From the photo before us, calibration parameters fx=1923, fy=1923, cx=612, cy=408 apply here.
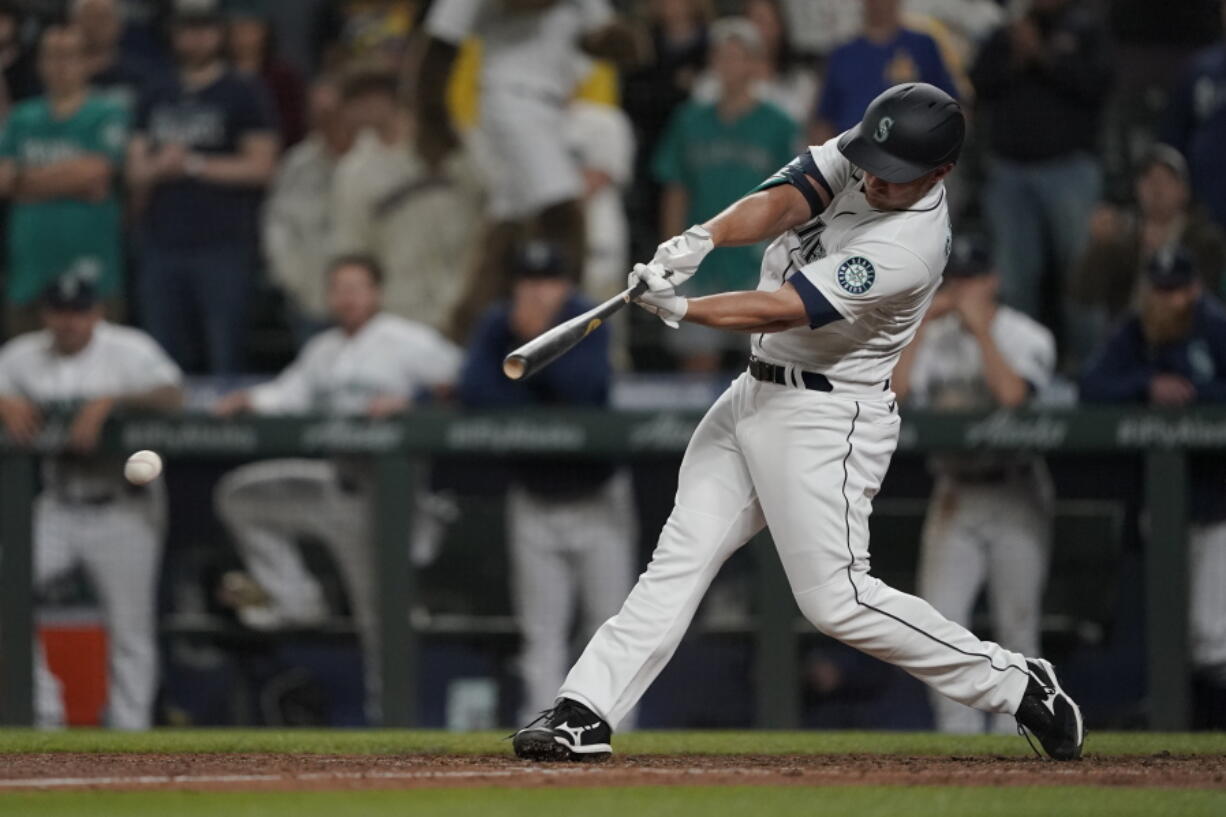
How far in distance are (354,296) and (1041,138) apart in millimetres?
3067

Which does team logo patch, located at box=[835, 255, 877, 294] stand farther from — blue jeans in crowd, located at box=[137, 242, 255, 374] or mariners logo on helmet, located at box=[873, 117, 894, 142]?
blue jeans in crowd, located at box=[137, 242, 255, 374]

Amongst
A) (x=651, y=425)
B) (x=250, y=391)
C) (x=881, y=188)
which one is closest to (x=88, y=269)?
(x=250, y=391)

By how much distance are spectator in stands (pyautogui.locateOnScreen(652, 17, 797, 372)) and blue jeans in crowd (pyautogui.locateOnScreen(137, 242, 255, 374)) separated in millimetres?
2003

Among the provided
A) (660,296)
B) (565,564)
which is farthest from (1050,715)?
(565,564)

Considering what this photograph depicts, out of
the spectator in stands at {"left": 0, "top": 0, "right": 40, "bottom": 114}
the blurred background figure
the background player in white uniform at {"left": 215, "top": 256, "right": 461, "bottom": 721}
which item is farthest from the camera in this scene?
the spectator in stands at {"left": 0, "top": 0, "right": 40, "bottom": 114}

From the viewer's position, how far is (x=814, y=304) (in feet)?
14.5

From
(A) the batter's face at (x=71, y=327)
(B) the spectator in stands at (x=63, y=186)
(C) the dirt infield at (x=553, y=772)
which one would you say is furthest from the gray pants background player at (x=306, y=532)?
(C) the dirt infield at (x=553, y=772)

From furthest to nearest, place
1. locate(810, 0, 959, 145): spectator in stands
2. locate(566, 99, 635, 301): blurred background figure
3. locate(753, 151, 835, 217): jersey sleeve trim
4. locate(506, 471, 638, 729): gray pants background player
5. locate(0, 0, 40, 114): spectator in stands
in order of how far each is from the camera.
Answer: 1. locate(0, 0, 40, 114): spectator in stands
2. locate(566, 99, 635, 301): blurred background figure
3. locate(810, 0, 959, 145): spectator in stands
4. locate(506, 471, 638, 729): gray pants background player
5. locate(753, 151, 835, 217): jersey sleeve trim

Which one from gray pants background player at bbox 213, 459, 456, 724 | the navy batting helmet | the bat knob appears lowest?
gray pants background player at bbox 213, 459, 456, 724

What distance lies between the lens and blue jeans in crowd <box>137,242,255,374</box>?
28.6 feet

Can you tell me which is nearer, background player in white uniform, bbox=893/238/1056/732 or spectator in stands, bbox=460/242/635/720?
background player in white uniform, bbox=893/238/1056/732

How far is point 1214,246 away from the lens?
7.94 metres

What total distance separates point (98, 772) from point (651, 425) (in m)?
3.01

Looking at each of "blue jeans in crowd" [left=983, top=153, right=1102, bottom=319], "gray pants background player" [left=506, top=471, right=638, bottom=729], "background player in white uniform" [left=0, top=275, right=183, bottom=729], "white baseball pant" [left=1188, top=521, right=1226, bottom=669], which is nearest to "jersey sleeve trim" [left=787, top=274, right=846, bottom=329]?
"gray pants background player" [left=506, top=471, right=638, bottom=729]
